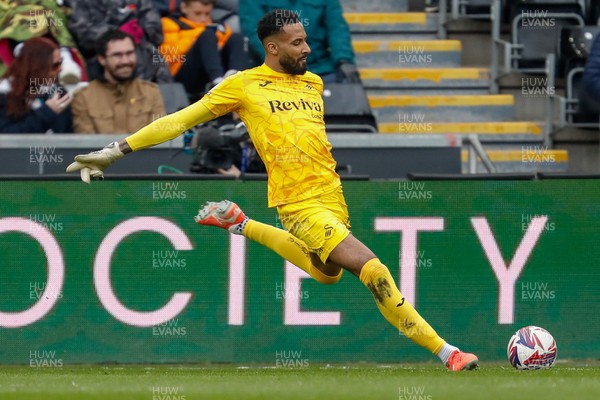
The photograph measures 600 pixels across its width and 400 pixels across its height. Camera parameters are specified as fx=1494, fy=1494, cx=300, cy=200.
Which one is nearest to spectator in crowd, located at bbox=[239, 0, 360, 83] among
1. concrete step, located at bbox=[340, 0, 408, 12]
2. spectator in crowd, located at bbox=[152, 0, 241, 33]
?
spectator in crowd, located at bbox=[152, 0, 241, 33]

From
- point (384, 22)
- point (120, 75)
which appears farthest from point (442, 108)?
point (120, 75)

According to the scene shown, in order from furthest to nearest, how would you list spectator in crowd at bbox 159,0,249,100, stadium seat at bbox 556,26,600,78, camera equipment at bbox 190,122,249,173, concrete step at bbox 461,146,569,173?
1. stadium seat at bbox 556,26,600,78
2. concrete step at bbox 461,146,569,173
3. spectator in crowd at bbox 159,0,249,100
4. camera equipment at bbox 190,122,249,173

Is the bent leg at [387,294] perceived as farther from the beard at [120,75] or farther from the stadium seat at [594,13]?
the stadium seat at [594,13]

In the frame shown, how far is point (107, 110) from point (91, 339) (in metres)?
2.44

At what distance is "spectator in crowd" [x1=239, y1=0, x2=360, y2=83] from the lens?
15000mm

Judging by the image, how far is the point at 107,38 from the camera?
1398 cm

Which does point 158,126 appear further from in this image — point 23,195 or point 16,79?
point 16,79

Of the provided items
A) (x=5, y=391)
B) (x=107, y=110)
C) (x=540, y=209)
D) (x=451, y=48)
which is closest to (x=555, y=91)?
(x=451, y=48)

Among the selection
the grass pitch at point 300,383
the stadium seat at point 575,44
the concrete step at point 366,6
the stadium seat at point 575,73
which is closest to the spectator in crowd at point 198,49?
the concrete step at point 366,6

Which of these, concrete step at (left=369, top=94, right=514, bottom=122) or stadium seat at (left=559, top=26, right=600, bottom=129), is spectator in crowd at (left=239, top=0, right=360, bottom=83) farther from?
stadium seat at (left=559, top=26, right=600, bottom=129)

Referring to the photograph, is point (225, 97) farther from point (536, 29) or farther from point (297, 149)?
point (536, 29)

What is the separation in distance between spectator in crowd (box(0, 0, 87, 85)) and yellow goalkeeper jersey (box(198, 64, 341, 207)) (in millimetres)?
4031

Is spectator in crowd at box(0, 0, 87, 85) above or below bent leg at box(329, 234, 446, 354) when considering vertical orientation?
above

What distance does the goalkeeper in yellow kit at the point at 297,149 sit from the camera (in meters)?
10.2
